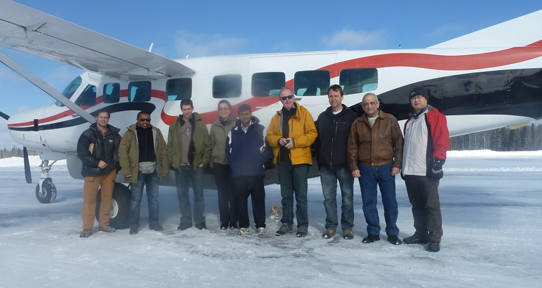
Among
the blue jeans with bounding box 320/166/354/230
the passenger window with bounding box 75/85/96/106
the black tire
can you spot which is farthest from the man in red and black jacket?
the passenger window with bounding box 75/85/96/106

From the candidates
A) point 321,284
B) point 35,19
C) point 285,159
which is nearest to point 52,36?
point 35,19

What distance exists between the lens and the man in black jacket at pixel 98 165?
477 cm

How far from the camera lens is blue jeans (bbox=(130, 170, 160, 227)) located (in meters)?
5.04

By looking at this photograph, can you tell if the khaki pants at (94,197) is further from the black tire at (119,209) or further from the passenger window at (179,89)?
the passenger window at (179,89)

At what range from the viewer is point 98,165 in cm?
480

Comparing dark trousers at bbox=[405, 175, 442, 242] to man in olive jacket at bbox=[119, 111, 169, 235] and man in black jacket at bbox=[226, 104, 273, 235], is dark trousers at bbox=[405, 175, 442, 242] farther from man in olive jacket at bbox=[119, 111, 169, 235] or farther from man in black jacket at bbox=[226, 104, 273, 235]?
man in olive jacket at bbox=[119, 111, 169, 235]

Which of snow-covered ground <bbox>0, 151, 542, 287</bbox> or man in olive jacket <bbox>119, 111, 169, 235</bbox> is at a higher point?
man in olive jacket <bbox>119, 111, 169, 235</bbox>

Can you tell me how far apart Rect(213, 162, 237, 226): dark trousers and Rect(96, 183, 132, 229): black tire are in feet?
5.30

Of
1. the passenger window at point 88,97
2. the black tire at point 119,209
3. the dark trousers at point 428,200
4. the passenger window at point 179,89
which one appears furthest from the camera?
the passenger window at point 88,97

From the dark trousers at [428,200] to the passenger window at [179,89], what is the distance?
4.08 m

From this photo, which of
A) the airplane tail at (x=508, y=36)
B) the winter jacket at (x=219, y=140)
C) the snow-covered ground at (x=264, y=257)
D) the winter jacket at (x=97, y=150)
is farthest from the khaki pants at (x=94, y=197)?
the airplane tail at (x=508, y=36)

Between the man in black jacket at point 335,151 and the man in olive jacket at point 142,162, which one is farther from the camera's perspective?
the man in olive jacket at point 142,162

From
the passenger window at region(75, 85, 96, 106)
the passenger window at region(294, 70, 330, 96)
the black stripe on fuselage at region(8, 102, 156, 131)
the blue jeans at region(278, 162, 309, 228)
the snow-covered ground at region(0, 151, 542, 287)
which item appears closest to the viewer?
the snow-covered ground at region(0, 151, 542, 287)

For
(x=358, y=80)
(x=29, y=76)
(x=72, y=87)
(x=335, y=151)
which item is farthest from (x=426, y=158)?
(x=72, y=87)
